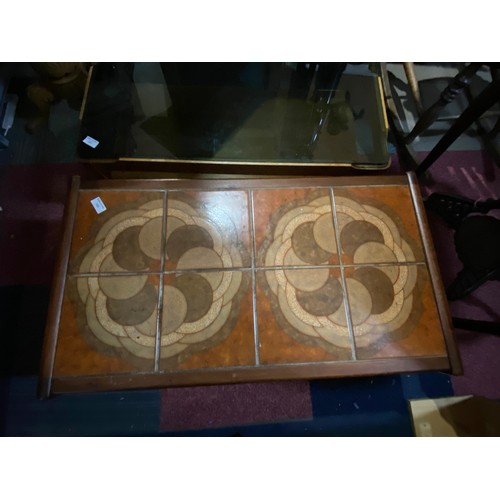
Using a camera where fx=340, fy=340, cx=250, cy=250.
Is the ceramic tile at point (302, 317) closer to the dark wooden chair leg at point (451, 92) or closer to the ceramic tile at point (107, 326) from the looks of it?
the ceramic tile at point (107, 326)

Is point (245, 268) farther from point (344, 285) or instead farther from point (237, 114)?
point (237, 114)

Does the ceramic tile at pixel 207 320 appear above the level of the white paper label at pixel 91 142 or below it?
below

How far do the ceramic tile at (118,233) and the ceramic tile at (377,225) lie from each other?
811 millimetres

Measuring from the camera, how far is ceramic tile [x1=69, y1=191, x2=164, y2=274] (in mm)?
1412

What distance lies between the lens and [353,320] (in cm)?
135

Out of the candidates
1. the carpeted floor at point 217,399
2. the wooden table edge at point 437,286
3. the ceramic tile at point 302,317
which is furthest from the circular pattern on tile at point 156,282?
the wooden table edge at point 437,286

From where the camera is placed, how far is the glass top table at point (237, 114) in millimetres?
1974

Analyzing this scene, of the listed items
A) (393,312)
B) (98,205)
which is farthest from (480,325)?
(98,205)

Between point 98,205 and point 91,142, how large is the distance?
0.66m

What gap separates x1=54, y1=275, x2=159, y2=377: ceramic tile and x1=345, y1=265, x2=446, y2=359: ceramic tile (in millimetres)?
815

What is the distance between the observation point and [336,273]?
142cm

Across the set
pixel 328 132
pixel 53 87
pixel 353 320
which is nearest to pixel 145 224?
pixel 353 320

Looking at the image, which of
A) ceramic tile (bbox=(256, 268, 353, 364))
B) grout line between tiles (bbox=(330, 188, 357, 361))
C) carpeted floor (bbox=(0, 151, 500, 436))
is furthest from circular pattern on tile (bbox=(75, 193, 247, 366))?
carpeted floor (bbox=(0, 151, 500, 436))

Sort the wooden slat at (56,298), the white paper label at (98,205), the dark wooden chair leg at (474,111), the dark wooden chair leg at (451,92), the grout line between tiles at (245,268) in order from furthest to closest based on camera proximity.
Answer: the dark wooden chair leg at (451,92), the dark wooden chair leg at (474,111), the white paper label at (98,205), the grout line between tiles at (245,268), the wooden slat at (56,298)
